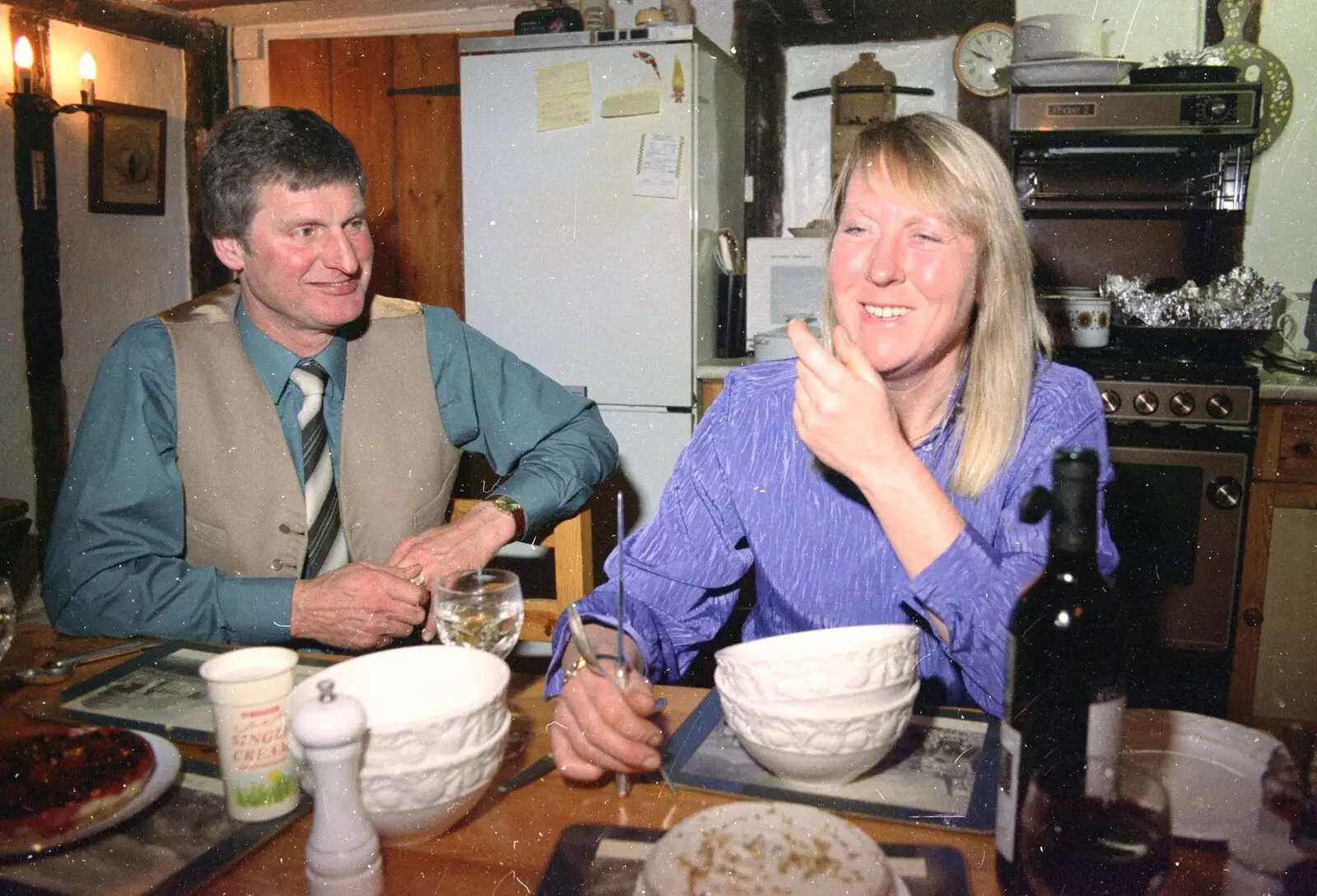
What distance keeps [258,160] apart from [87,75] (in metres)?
2.36

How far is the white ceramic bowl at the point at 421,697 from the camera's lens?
2.18 feet

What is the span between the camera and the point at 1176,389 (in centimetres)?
268

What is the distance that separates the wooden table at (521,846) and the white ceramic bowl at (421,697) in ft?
0.06

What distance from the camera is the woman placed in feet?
3.89

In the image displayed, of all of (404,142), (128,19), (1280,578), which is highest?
(128,19)

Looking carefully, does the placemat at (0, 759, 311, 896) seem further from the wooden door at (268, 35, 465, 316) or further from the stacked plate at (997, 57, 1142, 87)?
the wooden door at (268, 35, 465, 316)

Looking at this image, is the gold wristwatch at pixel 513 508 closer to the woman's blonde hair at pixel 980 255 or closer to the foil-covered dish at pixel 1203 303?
the woman's blonde hair at pixel 980 255

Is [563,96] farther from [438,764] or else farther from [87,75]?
[438,764]

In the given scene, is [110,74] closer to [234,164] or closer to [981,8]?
[234,164]

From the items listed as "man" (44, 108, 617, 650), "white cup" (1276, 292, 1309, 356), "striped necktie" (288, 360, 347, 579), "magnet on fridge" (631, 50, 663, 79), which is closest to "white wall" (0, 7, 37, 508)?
"magnet on fridge" (631, 50, 663, 79)

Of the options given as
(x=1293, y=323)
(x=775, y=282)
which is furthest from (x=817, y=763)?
(x=1293, y=323)

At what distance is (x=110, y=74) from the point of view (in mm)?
3635

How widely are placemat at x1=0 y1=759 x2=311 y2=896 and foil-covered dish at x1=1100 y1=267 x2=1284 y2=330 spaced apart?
116 inches

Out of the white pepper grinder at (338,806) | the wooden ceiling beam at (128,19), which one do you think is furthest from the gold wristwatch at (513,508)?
the wooden ceiling beam at (128,19)
